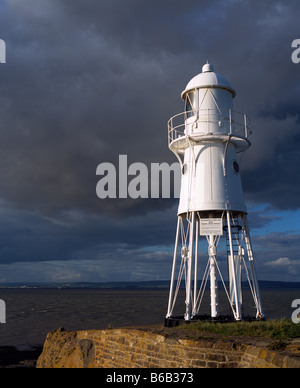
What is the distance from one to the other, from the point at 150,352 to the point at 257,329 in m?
4.13

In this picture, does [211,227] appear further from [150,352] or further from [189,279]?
[150,352]

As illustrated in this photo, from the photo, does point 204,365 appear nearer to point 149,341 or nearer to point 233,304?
point 149,341

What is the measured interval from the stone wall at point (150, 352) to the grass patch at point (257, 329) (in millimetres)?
2051

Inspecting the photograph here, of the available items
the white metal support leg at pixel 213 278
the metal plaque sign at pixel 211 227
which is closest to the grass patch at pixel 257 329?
the white metal support leg at pixel 213 278

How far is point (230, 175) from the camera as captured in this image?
21.0 metres

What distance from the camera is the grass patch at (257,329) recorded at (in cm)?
1446

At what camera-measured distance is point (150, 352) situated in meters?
14.6

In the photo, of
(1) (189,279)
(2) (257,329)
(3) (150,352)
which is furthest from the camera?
(1) (189,279)

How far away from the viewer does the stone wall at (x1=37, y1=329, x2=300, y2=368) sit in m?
11.5

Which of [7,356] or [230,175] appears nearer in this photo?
[230,175]

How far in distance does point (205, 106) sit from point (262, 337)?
12.0 meters

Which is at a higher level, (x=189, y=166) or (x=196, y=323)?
(x=189, y=166)

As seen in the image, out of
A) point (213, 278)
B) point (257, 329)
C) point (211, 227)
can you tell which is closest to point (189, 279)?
point (213, 278)
